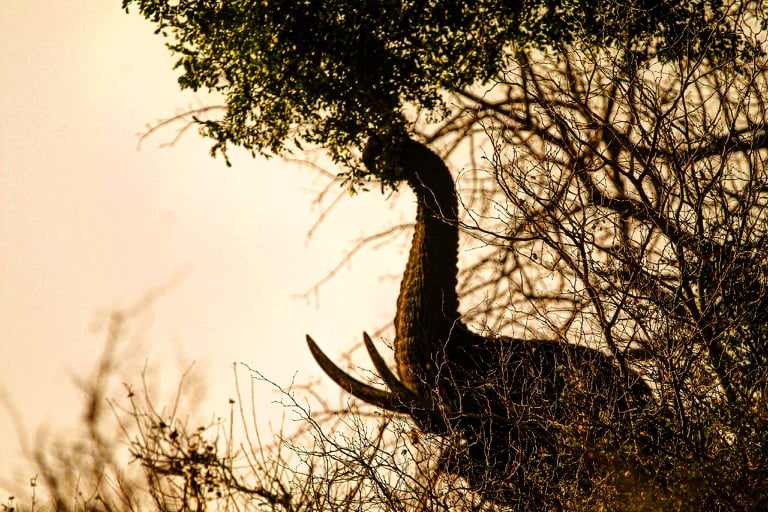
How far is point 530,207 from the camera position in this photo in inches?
226

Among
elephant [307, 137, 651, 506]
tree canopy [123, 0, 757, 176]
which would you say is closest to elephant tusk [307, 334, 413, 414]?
elephant [307, 137, 651, 506]

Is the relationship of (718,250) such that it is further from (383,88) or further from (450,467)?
(383,88)

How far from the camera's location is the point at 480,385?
5.94 meters

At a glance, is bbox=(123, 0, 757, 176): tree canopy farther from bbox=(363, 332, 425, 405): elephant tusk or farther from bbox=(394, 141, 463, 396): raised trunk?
bbox=(363, 332, 425, 405): elephant tusk

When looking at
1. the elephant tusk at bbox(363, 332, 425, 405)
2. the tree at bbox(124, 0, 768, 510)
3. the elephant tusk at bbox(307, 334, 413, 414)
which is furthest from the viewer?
the elephant tusk at bbox(307, 334, 413, 414)

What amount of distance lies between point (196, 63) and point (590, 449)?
6289 millimetres

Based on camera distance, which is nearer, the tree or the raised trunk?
the tree

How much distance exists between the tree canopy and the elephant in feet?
2.00

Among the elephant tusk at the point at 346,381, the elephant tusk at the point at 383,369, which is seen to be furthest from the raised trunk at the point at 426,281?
the elephant tusk at the point at 346,381

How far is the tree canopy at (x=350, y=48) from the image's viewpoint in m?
8.82

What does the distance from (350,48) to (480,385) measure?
446 cm

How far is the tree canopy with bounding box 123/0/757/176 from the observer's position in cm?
882

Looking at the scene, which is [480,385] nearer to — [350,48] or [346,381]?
[346,381]

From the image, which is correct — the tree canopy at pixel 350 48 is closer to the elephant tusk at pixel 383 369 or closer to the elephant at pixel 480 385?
the elephant at pixel 480 385
